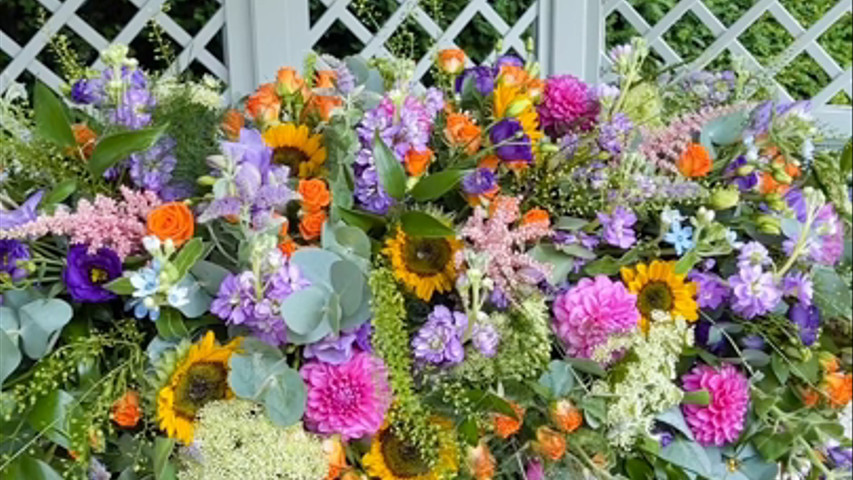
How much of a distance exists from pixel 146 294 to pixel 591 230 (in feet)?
1.34

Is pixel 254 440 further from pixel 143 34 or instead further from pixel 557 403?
pixel 143 34

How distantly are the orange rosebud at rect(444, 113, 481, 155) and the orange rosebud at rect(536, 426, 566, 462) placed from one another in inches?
10.3

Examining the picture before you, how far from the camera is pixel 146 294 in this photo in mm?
754

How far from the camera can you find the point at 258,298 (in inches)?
30.2

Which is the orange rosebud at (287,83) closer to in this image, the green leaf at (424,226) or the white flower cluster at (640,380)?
the green leaf at (424,226)

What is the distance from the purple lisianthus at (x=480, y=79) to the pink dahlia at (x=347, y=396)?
320 millimetres

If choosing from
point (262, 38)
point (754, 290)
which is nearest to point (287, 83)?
point (754, 290)

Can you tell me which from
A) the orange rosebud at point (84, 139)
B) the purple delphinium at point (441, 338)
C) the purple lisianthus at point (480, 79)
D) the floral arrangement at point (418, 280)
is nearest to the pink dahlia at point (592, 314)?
the floral arrangement at point (418, 280)

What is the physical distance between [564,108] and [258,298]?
423 mm

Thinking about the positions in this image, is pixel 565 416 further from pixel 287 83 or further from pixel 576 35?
pixel 576 35

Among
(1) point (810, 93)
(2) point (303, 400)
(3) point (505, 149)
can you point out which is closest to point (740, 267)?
(3) point (505, 149)

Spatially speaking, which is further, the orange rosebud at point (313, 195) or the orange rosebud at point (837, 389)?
the orange rosebud at point (837, 389)

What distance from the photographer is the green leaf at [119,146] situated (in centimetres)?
81

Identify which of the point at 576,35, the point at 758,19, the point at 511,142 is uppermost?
the point at 758,19
